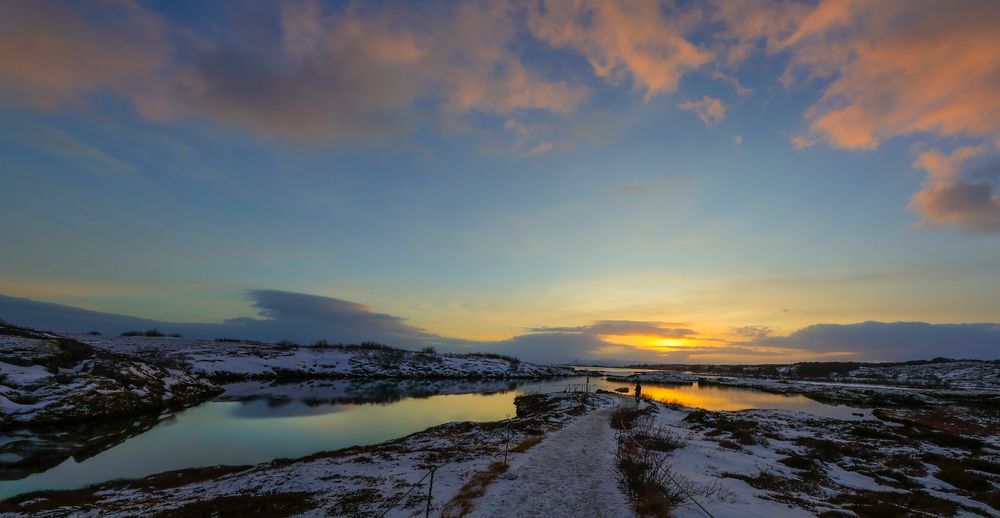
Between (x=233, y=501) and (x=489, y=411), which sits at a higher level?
(x=233, y=501)

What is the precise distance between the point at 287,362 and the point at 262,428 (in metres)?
55.3

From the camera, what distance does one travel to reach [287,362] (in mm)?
83625

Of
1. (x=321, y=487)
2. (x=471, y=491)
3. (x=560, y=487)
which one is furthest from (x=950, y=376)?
(x=321, y=487)

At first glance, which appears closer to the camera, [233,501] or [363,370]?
[233,501]

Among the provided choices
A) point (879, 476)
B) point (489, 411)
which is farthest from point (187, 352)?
point (879, 476)

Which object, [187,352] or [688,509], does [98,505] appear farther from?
[187,352]

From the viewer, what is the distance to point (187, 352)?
7738cm

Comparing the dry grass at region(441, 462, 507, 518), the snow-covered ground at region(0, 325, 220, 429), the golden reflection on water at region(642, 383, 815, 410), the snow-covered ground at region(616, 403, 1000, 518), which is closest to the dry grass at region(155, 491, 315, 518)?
the dry grass at region(441, 462, 507, 518)

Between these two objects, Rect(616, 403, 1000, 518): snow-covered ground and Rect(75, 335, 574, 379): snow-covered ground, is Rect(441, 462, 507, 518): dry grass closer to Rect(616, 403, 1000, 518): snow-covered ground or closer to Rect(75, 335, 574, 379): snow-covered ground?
Rect(616, 403, 1000, 518): snow-covered ground

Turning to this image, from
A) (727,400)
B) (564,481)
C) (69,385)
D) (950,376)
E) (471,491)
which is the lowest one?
(727,400)

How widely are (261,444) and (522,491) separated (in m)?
23.2

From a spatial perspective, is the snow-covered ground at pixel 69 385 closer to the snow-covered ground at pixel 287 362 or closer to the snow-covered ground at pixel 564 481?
the snow-covered ground at pixel 564 481

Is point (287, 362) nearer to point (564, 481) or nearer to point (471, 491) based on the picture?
point (471, 491)

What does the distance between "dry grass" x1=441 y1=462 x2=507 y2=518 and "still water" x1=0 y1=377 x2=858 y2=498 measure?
51.0 ft
